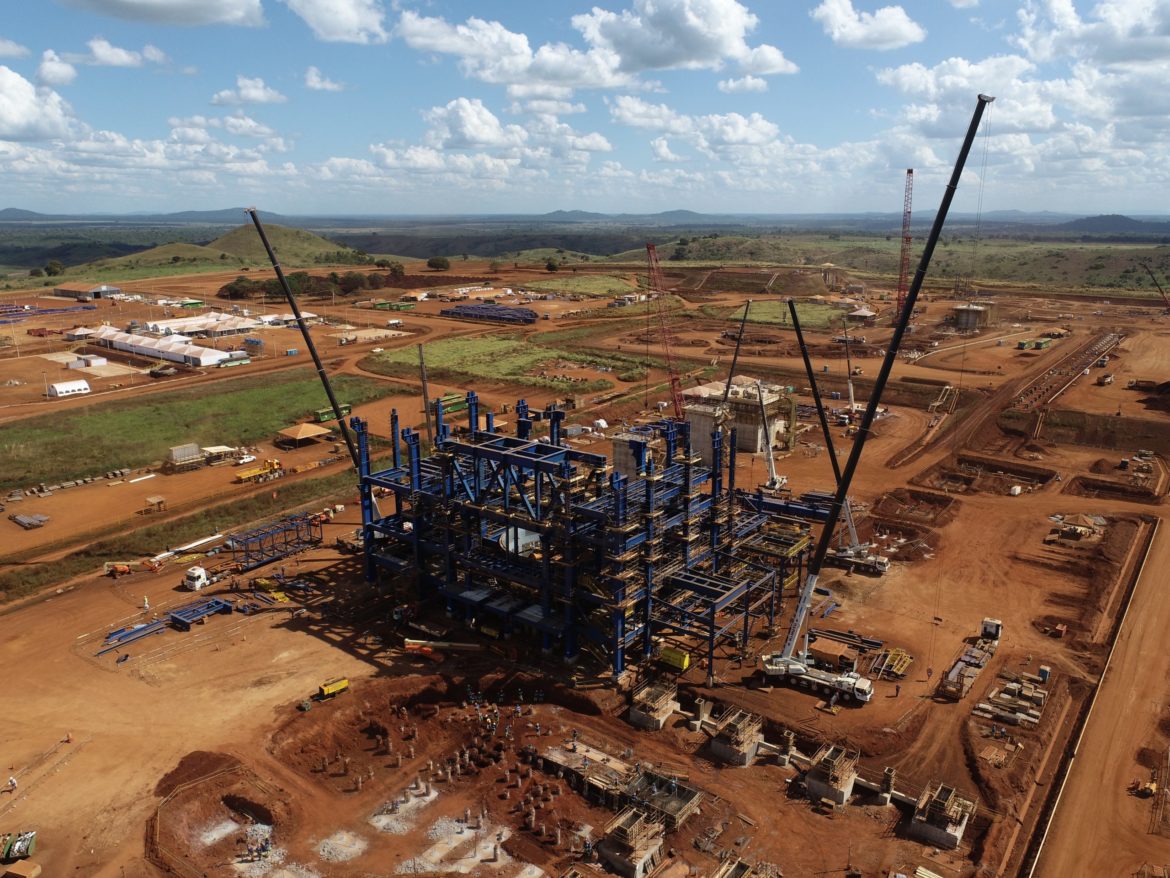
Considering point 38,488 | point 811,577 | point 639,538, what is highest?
point 639,538

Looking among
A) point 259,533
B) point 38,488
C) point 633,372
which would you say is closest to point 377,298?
point 633,372

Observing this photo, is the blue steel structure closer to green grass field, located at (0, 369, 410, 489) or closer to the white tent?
green grass field, located at (0, 369, 410, 489)

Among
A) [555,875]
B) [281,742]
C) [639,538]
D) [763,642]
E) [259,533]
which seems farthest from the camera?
[259,533]

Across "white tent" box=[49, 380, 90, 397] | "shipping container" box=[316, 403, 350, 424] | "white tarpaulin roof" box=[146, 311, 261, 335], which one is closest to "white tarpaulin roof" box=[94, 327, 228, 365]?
"white tarpaulin roof" box=[146, 311, 261, 335]

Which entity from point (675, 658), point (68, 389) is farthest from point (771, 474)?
point (68, 389)

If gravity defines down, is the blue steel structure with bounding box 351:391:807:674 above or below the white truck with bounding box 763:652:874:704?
above

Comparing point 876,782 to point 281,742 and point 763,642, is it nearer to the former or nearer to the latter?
point 763,642
